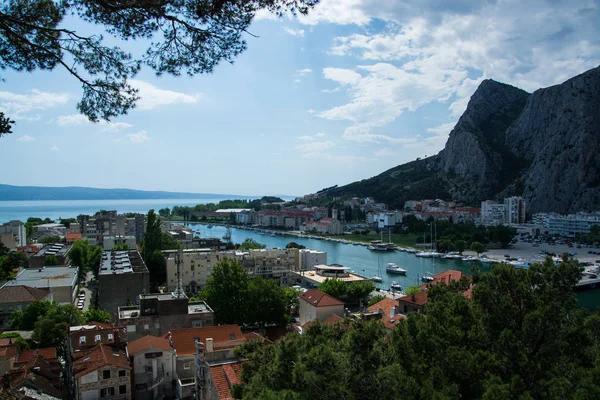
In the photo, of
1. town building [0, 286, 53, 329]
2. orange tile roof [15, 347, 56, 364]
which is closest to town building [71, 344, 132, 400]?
orange tile roof [15, 347, 56, 364]

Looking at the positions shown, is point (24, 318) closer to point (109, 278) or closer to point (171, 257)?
point (109, 278)

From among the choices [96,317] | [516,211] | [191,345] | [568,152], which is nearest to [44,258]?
[96,317]

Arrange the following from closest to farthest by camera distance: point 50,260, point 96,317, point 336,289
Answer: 1. point 96,317
2. point 336,289
3. point 50,260

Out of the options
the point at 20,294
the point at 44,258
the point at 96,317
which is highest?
the point at 44,258

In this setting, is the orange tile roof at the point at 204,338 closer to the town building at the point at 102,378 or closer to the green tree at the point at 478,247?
the town building at the point at 102,378

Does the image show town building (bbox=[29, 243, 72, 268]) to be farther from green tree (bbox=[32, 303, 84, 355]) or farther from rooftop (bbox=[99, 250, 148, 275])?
green tree (bbox=[32, 303, 84, 355])

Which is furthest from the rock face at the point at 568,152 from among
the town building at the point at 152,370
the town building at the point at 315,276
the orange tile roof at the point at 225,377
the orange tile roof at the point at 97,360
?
the orange tile roof at the point at 225,377

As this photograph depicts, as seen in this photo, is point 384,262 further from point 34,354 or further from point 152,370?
point 34,354

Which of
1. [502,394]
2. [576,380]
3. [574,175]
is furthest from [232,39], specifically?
[574,175]
